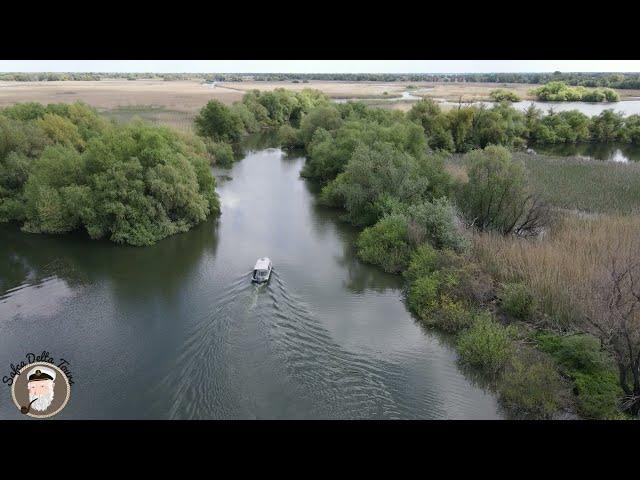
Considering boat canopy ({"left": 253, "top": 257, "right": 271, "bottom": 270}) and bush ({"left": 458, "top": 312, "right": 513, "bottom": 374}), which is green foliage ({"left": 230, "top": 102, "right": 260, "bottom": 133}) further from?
bush ({"left": 458, "top": 312, "right": 513, "bottom": 374})

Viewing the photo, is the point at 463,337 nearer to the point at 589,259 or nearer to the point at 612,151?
the point at 589,259

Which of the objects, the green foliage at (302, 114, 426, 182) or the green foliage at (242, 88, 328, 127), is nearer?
the green foliage at (302, 114, 426, 182)

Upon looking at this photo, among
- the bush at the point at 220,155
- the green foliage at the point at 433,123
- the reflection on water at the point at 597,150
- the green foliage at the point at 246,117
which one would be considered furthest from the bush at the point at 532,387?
the green foliage at the point at 246,117

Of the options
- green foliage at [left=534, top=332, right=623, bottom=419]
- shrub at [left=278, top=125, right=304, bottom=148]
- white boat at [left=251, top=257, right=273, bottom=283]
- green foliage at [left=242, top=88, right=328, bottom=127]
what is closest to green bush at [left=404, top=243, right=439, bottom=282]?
green foliage at [left=534, top=332, right=623, bottom=419]

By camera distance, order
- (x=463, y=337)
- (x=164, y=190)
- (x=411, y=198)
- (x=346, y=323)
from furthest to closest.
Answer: (x=411, y=198) < (x=164, y=190) < (x=346, y=323) < (x=463, y=337)

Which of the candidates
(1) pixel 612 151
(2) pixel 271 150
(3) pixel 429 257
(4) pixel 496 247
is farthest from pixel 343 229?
(1) pixel 612 151

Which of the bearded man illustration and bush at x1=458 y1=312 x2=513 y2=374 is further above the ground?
the bearded man illustration
